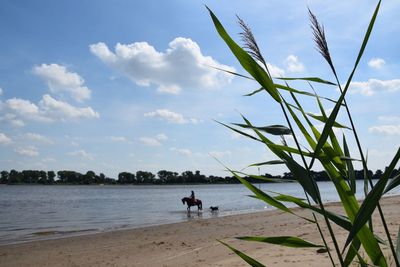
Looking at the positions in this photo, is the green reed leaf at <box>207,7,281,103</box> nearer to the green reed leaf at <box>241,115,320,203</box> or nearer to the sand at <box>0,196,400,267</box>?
the green reed leaf at <box>241,115,320,203</box>

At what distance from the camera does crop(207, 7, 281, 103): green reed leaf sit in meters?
1.38

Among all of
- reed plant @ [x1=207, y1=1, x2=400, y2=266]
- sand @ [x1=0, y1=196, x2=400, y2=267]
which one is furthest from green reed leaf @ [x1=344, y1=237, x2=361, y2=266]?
sand @ [x1=0, y1=196, x2=400, y2=267]

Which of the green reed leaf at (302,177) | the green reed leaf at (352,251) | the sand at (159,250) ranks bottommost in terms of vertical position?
the sand at (159,250)

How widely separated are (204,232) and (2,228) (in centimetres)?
902

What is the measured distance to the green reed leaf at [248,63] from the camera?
4.51 feet

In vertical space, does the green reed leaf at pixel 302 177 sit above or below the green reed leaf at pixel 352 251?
above

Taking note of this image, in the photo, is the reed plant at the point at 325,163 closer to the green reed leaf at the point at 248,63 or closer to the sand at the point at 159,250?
the green reed leaf at the point at 248,63

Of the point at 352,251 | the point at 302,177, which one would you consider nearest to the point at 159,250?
the point at 352,251

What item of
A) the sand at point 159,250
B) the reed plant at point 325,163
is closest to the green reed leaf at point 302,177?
the reed plant at point 325,163

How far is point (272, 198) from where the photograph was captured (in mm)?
1547

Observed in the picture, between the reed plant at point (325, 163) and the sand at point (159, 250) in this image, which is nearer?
the reed plant at point (325, 163)

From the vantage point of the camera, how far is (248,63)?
1.41 metres

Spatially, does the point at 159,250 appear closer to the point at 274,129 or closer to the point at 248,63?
the point at 274,129

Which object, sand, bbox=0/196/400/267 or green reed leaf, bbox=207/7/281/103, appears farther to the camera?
sand, bbox=0/196/400/267
